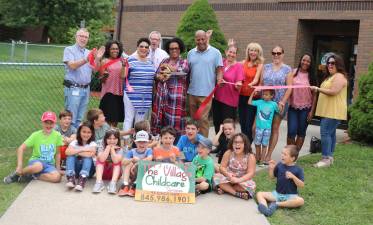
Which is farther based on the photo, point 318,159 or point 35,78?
point 35,78

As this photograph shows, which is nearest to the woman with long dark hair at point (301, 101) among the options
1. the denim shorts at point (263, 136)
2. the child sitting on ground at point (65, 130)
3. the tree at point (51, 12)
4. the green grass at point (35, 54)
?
the denim shorts at point (263, 136)

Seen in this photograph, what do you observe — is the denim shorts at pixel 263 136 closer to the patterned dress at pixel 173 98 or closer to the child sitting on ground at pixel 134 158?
the patterned dress at pixel 173 98

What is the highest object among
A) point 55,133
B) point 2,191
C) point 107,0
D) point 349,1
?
point 107,0

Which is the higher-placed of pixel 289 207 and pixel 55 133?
pixel 55 133

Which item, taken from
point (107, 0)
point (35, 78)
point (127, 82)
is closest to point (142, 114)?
point (127, 82)

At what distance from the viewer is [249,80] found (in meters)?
7.28

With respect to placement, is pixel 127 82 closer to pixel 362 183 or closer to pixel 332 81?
pixel 332 81

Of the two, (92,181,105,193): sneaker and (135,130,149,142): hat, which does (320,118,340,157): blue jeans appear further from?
(92,181,105,193): sneaker

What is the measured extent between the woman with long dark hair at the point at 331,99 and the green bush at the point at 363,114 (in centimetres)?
210

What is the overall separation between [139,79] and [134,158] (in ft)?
4.53

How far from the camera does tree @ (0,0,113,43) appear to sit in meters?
42.9

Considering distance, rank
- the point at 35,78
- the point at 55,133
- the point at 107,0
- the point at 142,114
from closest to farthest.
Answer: the point at 55,133, the point at 142,114, the point at 35,78, the point at 107,0

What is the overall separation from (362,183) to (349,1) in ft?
18.6

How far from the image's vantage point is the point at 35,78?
17125 millimetres
